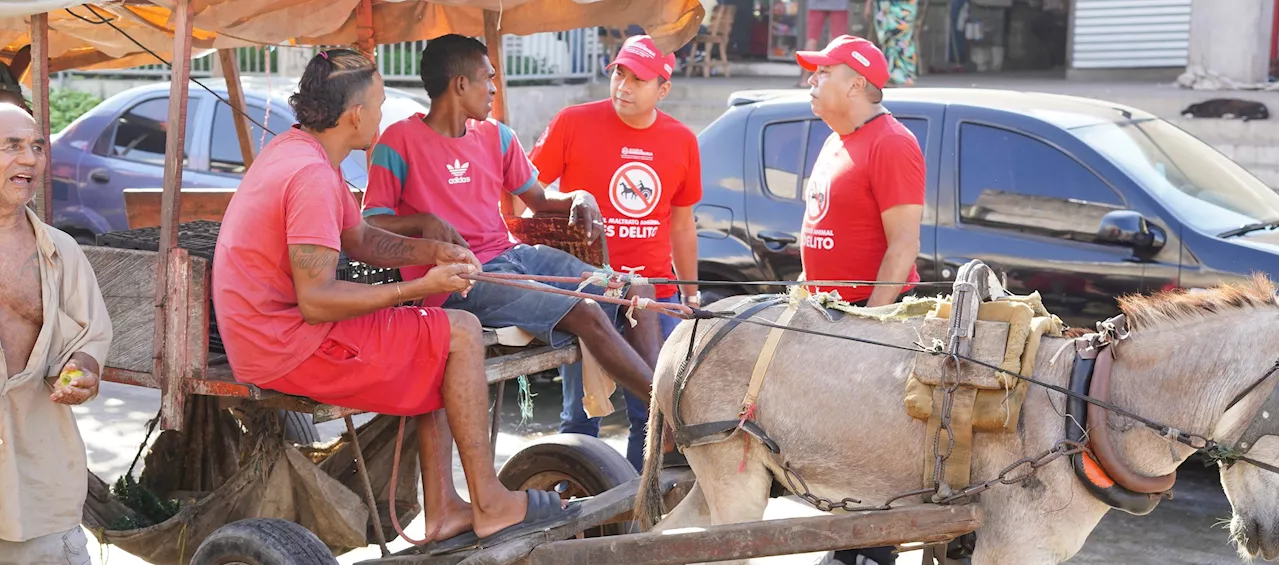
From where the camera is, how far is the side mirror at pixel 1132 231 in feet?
20.2

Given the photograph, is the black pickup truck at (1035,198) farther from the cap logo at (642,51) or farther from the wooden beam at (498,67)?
the cap logo at (642,51)

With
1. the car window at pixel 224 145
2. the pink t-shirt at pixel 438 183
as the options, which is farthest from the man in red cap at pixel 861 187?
the car window at pixel 224 145

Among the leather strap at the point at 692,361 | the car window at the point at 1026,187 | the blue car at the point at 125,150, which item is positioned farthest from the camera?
the blue car at the point at 125,150

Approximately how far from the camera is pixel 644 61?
17.2 ft

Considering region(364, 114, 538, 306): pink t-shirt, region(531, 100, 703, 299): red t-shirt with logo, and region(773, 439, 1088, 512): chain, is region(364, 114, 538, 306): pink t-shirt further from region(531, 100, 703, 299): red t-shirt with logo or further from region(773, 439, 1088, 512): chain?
region(773, 439, 1088, 512): chain

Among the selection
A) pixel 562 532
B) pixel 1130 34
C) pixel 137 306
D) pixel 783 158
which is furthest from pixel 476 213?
pixel 1130 34

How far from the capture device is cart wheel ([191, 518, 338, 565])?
397 cm

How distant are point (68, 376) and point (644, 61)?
2.54m

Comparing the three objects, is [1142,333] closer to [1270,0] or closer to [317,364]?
[317,364]

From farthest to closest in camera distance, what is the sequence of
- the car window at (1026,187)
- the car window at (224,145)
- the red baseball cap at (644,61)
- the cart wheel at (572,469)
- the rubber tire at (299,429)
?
the car window at (224,145)
the car window at (1026,187)
the rubber tire at (299,429)
the red baseball cap at (644,61)
the cart wheel at (572,469)

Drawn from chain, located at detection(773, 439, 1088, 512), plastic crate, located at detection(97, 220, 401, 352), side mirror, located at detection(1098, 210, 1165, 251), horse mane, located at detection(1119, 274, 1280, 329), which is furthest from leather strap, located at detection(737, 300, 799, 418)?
side mirror, located at detection(1098, 210, 1165, 251)

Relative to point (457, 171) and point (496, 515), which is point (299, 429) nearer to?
point (457, 171)

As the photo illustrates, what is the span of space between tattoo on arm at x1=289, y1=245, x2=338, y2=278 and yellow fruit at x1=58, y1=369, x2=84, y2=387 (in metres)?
0.69

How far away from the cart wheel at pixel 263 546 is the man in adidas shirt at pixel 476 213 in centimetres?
→ 96
